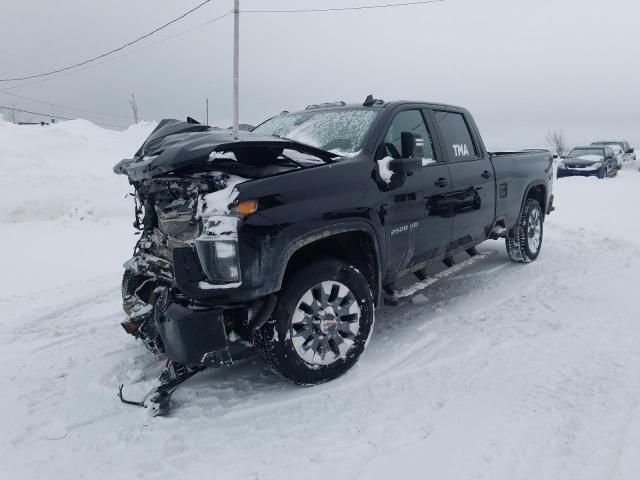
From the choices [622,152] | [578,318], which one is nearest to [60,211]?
[578,318]

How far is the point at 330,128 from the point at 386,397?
2.29 metres

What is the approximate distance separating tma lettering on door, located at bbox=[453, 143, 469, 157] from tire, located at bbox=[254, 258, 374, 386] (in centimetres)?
202

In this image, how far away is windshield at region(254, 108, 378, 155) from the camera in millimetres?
3863

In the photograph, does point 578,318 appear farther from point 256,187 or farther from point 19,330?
point 19,330

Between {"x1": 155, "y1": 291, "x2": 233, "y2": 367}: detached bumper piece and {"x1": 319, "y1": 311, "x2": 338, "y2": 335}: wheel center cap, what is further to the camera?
{"x1": 319, "y1": 311, "x2": 338, "y2": 335}: wheel center cap

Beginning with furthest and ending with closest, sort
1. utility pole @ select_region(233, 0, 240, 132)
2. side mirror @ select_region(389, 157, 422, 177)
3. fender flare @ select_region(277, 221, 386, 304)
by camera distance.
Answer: utility pole @ select_region(233, 0, 240, 132)
side mirror @ select_region(389, 157, 422, 177)
fender flare @ select_region(277, 221, 386, 304)

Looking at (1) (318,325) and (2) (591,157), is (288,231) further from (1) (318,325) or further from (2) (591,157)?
(2) (591,157)

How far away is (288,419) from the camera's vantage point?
2938 millimetres

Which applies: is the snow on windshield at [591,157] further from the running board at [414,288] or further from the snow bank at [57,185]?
the running board at [414,288]

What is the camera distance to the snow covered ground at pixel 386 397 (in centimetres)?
250

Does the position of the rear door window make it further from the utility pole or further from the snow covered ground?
the utility pole

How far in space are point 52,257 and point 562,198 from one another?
39.7ft

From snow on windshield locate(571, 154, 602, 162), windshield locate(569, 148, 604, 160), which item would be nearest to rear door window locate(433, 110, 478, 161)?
snow on windshield locate(571, 154, 602, 162)

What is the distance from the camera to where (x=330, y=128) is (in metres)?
4.20
